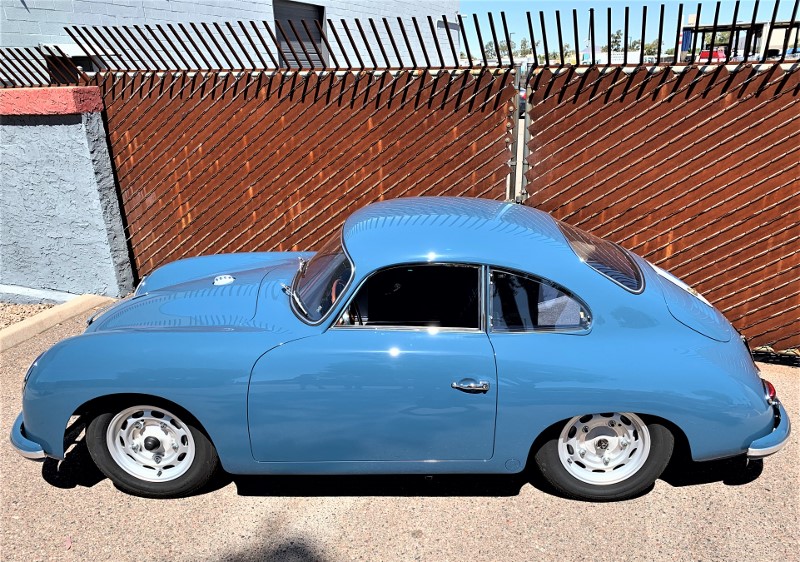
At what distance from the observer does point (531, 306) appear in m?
3.08

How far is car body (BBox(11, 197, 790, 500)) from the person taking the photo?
2.99 metres

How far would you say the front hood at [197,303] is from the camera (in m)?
3.29

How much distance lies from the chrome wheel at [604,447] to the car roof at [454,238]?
792 mm

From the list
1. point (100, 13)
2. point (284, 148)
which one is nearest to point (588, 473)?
point (284, 148)

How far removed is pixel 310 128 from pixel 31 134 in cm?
285

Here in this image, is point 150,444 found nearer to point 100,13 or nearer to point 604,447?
point 604,447

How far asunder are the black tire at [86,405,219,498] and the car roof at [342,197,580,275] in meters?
1.21

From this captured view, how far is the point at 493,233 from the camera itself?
3.26 meters

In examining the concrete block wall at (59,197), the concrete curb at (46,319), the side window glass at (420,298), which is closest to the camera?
the side window glass at (420,298)

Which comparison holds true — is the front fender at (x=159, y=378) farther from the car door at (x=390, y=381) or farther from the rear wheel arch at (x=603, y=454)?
the rear wheel arch at (x=603, y=454)

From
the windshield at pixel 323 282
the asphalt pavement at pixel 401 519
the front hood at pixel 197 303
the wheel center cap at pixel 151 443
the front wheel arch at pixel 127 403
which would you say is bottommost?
the asphalt pavement at pixel 401 519

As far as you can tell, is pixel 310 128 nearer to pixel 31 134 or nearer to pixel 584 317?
pixel 31 134

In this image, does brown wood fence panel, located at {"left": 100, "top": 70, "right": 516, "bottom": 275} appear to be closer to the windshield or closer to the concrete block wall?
the concrete block wall

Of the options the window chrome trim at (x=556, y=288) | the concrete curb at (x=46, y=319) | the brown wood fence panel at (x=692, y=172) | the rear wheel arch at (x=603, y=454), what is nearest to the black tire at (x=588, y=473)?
the rear wheel arch at (x=603, y=454)
